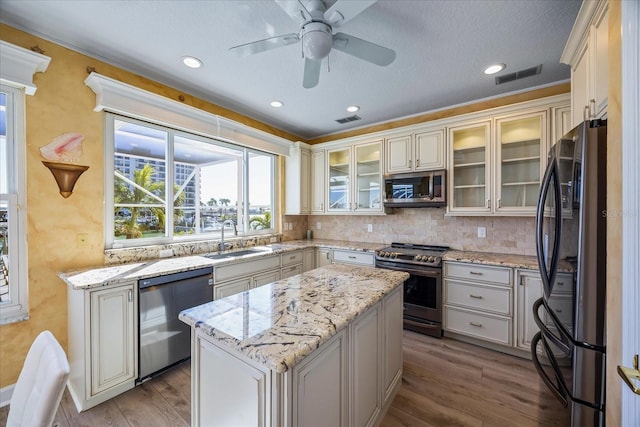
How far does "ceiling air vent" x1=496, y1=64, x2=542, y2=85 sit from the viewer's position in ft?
7.72

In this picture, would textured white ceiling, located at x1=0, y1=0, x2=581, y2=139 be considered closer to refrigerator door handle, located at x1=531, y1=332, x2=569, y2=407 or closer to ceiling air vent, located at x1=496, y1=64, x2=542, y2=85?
ceiling air vent, located at x1=496, y1=64, x2=542, y2=85

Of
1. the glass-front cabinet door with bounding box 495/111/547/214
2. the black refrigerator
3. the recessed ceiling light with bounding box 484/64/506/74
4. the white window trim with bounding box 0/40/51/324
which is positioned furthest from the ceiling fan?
the glass-front cabinet door with bounding box 495/111/547/214

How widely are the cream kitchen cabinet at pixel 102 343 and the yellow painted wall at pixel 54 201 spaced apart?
0.21 m

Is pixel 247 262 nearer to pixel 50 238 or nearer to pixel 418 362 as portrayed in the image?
pixel 50 238

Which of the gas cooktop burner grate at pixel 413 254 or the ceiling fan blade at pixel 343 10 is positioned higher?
the ceiling fan blade at pixel 343 10

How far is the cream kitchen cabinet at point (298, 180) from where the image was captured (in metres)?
4.07

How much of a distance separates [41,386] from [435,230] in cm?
353

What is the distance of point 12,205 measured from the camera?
1.85m

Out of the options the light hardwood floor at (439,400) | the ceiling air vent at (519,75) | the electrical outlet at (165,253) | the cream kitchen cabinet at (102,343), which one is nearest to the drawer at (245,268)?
the electrical outlet at (165,253)

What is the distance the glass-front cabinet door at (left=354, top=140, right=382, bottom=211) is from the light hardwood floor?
1.98 metres

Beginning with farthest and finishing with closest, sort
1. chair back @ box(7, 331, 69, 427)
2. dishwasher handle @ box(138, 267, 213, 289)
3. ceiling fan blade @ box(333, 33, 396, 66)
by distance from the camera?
dishwasher handle @ box(138, 267, 213, 289), ceiling fan blade @ box(333, 33, 396, 66), chair back @ box(7, 331, 69, 427)

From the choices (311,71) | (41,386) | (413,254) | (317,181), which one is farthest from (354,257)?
(41,386)

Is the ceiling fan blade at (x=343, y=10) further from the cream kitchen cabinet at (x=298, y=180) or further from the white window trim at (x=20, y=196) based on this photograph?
the cream kitchen cabinet at (x=298, y=180)

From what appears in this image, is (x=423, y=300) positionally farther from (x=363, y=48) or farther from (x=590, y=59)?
(x=363, y=48)
